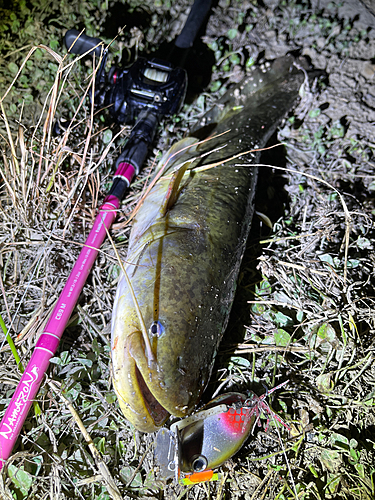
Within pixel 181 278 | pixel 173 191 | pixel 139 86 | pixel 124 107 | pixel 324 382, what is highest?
pixel 139 86

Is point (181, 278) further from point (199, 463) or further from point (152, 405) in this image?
point (199, 463)

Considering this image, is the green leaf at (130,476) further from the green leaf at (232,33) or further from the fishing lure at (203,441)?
the green leaf at (232,33)

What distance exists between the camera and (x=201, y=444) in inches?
75.2

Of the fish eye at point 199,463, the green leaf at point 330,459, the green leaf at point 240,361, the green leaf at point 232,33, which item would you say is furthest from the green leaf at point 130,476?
the green leaf at point 232,33

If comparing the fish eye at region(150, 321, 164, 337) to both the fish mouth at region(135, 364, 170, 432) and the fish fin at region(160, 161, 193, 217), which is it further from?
the fish fin at region(160, 161, 193, 217)

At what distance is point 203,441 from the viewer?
6.29ft

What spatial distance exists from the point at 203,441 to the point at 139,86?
8.46 ft

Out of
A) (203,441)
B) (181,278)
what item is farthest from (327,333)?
(181,278)

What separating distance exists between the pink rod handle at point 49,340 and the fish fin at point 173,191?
41 centimetres

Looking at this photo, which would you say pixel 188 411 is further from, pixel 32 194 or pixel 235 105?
pixel 235 105

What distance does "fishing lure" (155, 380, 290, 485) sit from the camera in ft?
6.11

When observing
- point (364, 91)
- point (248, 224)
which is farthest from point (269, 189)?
point (364, 91)

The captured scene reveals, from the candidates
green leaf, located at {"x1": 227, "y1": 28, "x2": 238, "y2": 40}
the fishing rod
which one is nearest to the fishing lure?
the fishing rod

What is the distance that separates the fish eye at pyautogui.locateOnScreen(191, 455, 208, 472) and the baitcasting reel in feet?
8.21
